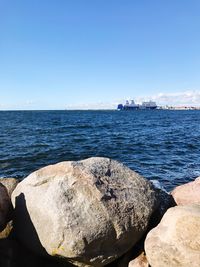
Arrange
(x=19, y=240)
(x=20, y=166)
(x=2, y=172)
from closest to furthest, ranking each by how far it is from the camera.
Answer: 1. (x=19, y=240)
2. (x=2, y=172)
3. (x=20, y=166)

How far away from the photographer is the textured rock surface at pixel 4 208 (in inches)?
221

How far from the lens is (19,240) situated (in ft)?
19.3

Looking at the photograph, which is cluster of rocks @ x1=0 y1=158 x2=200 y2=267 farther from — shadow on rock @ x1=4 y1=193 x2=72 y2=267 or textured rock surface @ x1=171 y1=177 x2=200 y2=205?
textured rock surface @ x1=171 y1=177 x2=200 y2=205

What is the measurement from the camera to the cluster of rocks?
491 cm

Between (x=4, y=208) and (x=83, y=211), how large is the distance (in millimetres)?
1563

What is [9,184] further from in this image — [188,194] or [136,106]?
[136,106]

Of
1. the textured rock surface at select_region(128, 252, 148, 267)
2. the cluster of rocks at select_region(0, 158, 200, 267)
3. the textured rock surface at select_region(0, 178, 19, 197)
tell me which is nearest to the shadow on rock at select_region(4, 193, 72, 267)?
the cluster of rocks at select_region(0, 158, 200, 267)

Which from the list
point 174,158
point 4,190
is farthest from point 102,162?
point 174,158

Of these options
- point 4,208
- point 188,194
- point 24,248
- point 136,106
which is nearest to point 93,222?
point 24,248

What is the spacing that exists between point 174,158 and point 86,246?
48.7 ft

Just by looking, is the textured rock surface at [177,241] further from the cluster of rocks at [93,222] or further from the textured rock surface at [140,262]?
the textured rock surface at [140,262]

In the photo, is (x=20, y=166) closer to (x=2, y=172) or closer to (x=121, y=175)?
(x=2, y=172)

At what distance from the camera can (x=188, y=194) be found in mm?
6961

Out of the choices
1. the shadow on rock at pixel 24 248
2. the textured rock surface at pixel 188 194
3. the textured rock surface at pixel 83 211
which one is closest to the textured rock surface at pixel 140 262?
→ the textured rock surface at pixel 83 211
